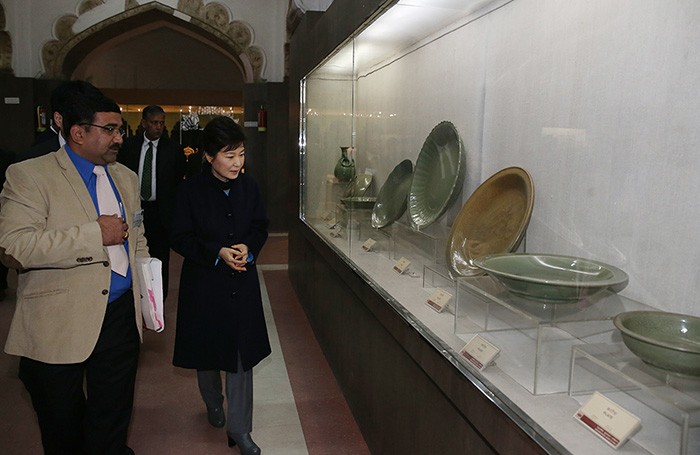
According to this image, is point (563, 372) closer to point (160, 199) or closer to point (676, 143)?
point (676, 143)

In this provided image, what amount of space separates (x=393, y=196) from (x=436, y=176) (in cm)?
57

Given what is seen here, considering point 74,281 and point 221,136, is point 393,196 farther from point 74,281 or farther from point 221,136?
point 74,281

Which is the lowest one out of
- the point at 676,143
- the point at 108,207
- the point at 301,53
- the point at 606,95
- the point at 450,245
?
the point at 450,245

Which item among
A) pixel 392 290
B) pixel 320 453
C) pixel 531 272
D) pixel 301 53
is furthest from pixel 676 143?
pixel 301 53

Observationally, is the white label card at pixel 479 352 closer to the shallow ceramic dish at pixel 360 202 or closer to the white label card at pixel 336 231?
the shallow ceramic dish at pixel 360 202

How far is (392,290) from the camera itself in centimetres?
243

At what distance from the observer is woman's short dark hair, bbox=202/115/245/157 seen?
2334mm

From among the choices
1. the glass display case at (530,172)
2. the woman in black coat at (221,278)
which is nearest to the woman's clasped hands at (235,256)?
the woman in black coat at (221,278)

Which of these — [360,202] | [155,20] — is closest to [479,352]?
[360,202]

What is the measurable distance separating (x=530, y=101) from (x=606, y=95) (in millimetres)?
468

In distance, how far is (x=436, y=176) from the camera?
→ 113 inches

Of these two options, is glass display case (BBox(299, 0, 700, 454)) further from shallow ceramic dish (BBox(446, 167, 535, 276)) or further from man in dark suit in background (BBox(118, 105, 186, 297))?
man in dark suit in background (BBox(118, 105, 186, 297))

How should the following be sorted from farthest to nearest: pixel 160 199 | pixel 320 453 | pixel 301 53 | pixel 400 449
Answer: pixel 301 53 → pixel 160 199 → pixel 320 453 → pixel 400 449

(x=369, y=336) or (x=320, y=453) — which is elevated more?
(x=369, y=336)
